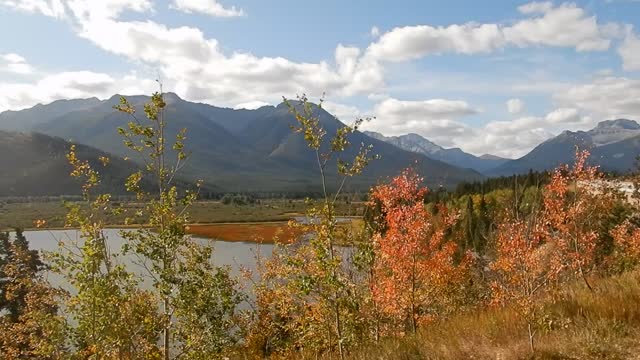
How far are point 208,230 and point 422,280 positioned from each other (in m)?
98.0

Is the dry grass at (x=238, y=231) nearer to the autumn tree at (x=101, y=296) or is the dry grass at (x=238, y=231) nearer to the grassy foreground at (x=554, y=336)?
the autumn tree at (x=101, y=296)

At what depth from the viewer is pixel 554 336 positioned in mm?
8742

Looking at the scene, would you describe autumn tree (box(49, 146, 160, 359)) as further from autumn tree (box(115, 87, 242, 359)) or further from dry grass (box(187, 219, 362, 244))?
dry grass (box(187, 219, 362, 244))

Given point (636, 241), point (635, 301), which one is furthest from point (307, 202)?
point (636, 241)

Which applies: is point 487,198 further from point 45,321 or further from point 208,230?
point 45,321

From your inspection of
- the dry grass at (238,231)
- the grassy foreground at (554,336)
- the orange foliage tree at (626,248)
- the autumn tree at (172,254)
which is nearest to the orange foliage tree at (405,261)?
the orange foliage tree at (626,248)

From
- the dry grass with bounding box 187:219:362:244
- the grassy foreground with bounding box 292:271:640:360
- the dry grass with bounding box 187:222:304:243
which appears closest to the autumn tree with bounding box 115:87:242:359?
the grassy foreground with bounding box 292:271:640:360

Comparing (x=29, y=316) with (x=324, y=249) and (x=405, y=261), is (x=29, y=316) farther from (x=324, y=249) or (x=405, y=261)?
(x=324, y=249)


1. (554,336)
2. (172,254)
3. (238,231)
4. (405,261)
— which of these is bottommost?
(238,231)

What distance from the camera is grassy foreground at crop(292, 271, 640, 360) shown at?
313 inches

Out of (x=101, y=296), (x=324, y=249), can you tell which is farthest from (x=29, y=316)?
(x=324, y=249)

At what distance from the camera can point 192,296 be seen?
11477mm

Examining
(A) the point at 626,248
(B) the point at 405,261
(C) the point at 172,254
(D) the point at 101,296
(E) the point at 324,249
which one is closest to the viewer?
(E) the point at 324,249

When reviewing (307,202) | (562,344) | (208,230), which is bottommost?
(208,230)
